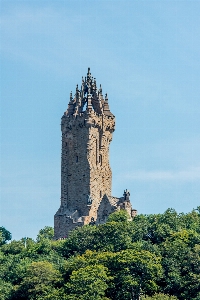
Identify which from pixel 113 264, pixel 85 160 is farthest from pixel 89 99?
pixel 113 264

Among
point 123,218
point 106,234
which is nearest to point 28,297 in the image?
point 106,234

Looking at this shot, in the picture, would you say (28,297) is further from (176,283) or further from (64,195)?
(64,195)

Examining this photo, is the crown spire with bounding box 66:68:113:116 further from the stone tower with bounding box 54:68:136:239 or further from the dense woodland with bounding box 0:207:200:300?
the dense woodland with bounding box 0:207:200:300

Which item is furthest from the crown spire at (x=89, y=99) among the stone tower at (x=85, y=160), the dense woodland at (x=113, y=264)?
the dense woodland at (x=113, y=264)

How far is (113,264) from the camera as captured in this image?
322 feet

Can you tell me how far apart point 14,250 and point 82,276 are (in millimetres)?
21137

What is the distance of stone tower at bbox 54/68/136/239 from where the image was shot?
135250 mm

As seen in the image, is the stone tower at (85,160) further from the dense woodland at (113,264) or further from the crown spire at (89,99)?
the dense woodland at (113,264)

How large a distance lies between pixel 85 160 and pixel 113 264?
40439mm

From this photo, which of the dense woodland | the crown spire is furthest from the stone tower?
the dense woodland

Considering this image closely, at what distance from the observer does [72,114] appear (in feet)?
459

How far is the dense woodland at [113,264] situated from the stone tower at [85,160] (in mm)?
18914

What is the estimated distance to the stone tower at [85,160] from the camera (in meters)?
135

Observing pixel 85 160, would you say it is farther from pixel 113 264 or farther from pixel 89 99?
pixel 113 264
